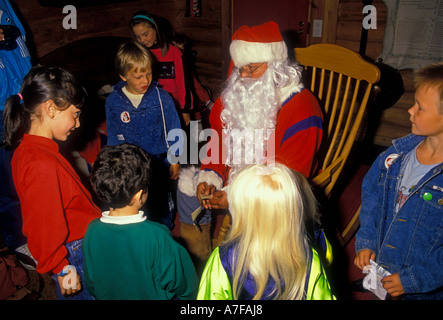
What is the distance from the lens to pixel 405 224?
164 centimetres

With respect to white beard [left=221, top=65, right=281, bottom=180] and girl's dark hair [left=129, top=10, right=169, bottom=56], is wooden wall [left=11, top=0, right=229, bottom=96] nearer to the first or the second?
girl's dark hair [left=129, top=10, right=169, bottom=56]

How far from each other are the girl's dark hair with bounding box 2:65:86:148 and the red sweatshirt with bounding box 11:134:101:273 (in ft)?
0.45

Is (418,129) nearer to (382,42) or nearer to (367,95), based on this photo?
(367,95)

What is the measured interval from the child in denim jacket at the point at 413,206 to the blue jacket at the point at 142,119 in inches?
63.3

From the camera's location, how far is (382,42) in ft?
12.8

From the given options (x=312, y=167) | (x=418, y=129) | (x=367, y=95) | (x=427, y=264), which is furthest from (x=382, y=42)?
(x=427, y=264)

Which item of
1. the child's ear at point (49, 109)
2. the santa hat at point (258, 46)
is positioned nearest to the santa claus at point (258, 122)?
the santa hat at point (258, 46)

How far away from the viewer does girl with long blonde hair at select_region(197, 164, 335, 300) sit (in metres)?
1.23

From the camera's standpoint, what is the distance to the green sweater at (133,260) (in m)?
1.49

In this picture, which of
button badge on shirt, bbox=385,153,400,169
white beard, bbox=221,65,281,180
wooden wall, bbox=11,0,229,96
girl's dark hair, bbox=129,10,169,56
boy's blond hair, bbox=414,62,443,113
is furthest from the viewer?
wooden wall, bbox=11,0,229,96

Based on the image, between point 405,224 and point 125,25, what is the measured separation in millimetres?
4091

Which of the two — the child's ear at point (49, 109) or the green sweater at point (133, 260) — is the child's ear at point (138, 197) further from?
the child's ear at point (49, 109)

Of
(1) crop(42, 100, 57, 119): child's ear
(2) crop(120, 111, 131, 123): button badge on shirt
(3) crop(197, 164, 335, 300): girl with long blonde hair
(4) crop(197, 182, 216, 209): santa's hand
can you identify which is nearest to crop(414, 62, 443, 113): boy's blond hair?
(3) crop(197, 164, 335, 300): girl with long blonde hair

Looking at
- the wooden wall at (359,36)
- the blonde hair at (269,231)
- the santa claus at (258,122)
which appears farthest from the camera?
the wooden wall at (359,36)
